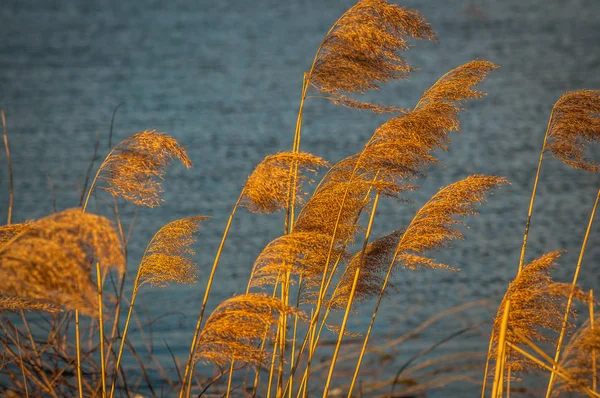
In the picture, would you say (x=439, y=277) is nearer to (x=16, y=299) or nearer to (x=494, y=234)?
(x=494, y=234)

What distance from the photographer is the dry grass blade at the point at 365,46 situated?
3.47 m

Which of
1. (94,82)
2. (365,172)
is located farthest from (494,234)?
(94,82)

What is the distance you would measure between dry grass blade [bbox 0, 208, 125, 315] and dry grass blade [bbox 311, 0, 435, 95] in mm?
1463

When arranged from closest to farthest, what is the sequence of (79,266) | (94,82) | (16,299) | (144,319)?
(79,266) < (16,299) < (144,319) < (94,82)

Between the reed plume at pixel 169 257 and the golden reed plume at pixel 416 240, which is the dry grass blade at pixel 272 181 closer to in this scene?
the reed plume at pixel 169 257

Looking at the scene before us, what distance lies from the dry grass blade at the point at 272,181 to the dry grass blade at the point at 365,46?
0.42 metres

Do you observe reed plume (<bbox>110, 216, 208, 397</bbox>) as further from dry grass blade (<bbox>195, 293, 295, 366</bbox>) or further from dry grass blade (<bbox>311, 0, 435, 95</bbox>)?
dry grass blade (<bbox>311, 0, 435, 95</bbox>)

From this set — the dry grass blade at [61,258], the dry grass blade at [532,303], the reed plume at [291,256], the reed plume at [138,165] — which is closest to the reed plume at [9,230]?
the reed plume at [138,165]

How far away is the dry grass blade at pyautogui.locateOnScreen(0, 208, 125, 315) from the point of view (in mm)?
2168

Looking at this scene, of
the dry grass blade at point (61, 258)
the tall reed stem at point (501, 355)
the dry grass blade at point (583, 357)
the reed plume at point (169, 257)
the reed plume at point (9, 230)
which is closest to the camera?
the dry grass blade at point (61, 258)

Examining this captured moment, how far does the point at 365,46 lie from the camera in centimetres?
347

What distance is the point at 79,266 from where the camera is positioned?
2189 millimetres

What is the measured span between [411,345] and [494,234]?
4523mm

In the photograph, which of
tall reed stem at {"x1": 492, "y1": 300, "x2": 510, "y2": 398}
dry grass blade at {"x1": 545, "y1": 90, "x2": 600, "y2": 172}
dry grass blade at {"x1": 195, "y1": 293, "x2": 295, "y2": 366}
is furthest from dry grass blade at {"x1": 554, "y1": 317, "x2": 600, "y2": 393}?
dry grass blade at {"x1": 545, "y1": 90, "x2": 600, "y2": 172}
